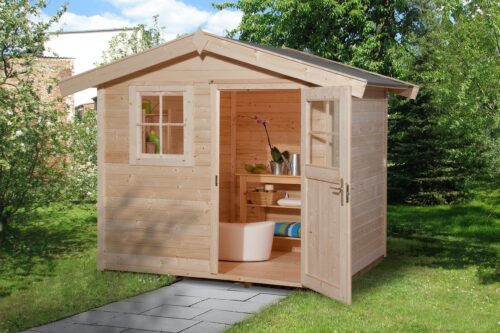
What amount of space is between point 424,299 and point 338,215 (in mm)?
1312

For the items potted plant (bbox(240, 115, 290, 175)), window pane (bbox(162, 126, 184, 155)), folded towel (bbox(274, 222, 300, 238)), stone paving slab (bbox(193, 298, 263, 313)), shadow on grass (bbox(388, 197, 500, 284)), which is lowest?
stone paving slab (bbox(193, 298, 263, 313))

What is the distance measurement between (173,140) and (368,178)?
7.85 ft

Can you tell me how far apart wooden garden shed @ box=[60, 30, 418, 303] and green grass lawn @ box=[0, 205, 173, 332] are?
1.44 ft

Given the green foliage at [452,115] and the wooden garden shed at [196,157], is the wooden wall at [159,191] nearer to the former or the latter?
the wooden garden shed at [196,157]

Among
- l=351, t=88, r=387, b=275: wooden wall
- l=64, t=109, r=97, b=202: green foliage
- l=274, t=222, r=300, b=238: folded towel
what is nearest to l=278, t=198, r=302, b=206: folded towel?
l=274, t=222, r=300, b=238: folded towel

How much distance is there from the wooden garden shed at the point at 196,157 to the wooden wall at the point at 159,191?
0.04ft

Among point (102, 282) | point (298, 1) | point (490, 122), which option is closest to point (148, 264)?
point (102, 282)

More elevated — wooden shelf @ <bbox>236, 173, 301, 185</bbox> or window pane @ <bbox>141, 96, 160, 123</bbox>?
window pane @ <bbox>141, 96, 160, 123</bbox>

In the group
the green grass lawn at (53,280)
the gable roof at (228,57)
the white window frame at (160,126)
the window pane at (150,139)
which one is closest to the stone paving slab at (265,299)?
the green grass lawn at (53,280)

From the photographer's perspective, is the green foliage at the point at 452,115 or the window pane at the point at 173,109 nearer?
the window pane at the point at 173,109

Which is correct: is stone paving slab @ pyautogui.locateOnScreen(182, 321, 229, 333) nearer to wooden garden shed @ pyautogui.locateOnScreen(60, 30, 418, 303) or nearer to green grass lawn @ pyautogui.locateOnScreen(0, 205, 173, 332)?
green grass lawn @ pyautogui.locateOnScreen(0, 205, 173, 332)

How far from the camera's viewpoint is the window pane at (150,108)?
8.93 meters

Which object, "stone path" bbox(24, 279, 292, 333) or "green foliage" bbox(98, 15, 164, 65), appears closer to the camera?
"stone path" bbox(24, 279, 292, 333)

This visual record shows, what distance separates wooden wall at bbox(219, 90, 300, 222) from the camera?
35.5 feet
